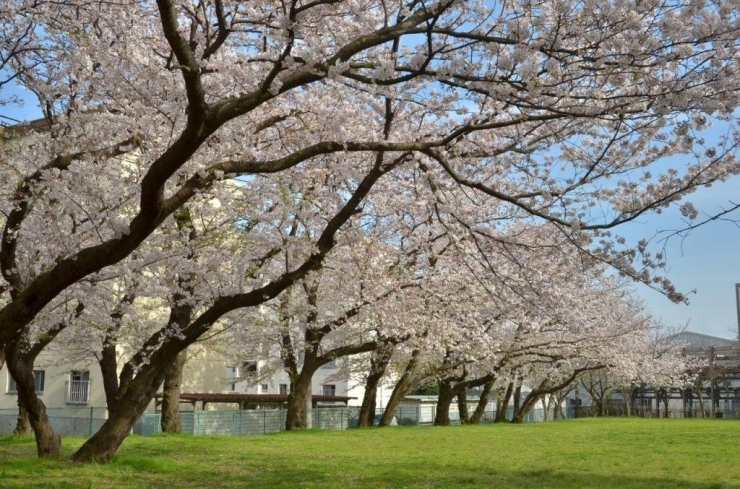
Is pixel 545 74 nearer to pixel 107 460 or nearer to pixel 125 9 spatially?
pixel 125 9

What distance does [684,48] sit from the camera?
5.31 m

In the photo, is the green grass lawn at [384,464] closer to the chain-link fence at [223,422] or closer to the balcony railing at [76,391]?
the chain-link fence at [223,422]

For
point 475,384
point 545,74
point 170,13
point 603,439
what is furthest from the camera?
point 475,384

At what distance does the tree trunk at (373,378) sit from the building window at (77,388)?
11.2 m

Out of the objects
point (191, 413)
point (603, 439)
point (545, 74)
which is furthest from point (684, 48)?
point (191, 413)

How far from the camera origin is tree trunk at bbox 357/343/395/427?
71.1 feet

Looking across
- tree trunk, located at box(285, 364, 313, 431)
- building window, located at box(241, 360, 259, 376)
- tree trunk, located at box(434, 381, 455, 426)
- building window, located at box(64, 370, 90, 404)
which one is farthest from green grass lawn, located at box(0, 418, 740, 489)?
building window, located at box(64, 370, 90, 404)

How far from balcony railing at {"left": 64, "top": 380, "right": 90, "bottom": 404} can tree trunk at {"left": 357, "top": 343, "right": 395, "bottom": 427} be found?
11.3 m

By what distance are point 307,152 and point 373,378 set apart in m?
18.6

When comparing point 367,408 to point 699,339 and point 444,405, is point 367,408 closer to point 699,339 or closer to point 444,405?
point 444,405

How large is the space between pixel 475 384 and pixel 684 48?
23.9 m

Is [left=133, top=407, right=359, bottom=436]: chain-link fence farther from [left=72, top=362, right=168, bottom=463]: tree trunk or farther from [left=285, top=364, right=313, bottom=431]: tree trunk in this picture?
[left=72, top=362, right=168, bottom=463]: tree trunk

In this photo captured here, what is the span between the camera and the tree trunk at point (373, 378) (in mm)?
21667

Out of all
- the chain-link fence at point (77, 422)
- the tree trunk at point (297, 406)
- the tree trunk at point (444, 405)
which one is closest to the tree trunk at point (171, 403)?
the chain-link fence at point (77, 422)
